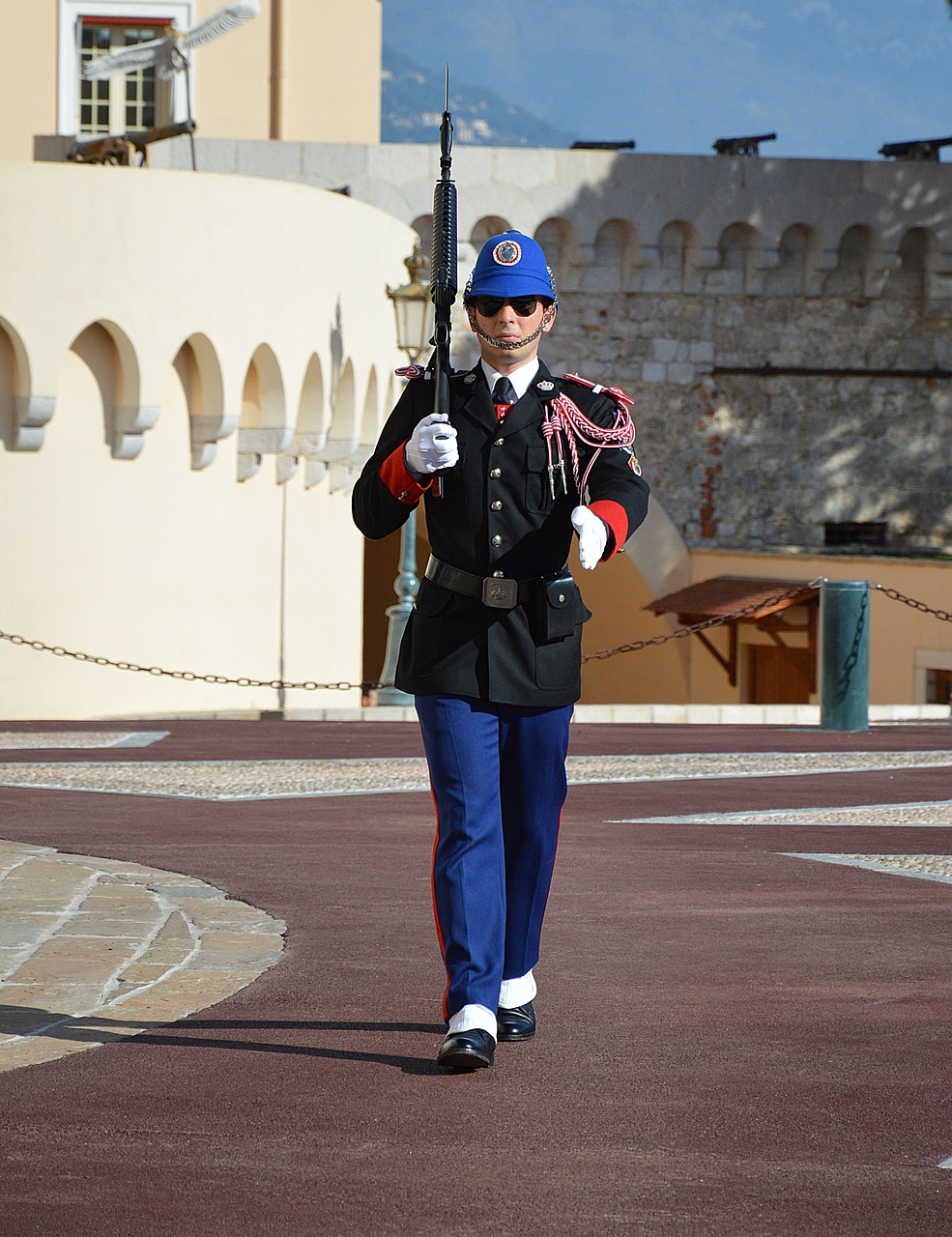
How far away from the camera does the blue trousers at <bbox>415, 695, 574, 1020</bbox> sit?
3.94m

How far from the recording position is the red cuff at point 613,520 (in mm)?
3975

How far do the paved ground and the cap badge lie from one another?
64.5 inches

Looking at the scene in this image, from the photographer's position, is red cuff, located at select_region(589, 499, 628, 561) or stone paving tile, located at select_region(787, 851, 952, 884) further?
stone paving tile, located at select_region(787, 851, 952, 884)

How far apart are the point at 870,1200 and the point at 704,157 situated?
21728mm

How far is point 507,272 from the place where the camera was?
13.4 feet

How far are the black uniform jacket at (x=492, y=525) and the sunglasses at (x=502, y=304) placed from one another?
15cm

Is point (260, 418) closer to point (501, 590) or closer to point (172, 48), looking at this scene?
point (172, 48)

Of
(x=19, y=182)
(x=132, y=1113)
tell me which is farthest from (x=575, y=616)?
(x=19, y=182)

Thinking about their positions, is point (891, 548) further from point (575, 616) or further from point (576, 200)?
point (575, 616)

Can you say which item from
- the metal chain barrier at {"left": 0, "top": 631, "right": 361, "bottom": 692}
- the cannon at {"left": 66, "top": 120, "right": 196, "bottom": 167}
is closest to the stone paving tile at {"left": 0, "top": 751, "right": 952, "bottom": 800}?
the metal chain barrier at {"left": 0, "top": 631, "right": 361, "bottom": 692}

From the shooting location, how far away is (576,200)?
921 inches

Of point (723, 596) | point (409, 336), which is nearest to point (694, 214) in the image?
point (723, 596)

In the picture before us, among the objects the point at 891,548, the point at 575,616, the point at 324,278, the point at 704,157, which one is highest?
the point at 704,157

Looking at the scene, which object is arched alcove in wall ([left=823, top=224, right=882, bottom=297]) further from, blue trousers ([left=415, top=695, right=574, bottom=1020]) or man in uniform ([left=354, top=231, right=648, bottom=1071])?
blue trousers ([left=415, top=695, right=574, bottom=1020])
